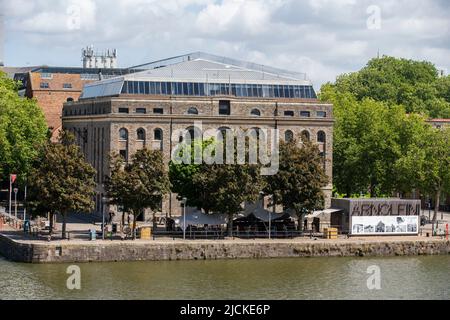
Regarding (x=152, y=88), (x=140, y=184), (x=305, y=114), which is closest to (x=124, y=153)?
(x=152, y=88)

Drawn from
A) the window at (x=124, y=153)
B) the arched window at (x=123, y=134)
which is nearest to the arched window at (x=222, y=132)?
the arched window at (x=123, y=134)

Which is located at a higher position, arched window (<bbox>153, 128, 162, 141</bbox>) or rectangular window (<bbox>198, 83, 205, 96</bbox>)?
rectangular window (<bbox>198, 83, 205, 96</bbox>)

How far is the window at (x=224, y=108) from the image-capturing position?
10375cm

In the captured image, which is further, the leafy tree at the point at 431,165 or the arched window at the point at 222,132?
the leafy tree at the point at 431,165

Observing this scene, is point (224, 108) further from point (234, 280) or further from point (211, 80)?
point (234, 280)

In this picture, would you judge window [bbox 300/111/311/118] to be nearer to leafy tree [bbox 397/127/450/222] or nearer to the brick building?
leafy tree [bbox 397/127/450/222]

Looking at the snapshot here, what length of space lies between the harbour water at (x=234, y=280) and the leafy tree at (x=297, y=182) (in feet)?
20.1

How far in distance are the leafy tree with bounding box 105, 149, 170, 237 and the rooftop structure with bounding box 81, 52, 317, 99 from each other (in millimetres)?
17826

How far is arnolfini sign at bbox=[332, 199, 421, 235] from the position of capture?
91812 mm

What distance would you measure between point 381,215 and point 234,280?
Answer: 20.9 metres

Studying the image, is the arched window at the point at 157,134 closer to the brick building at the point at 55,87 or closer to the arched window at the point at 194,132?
the arched window at the point at 194,132

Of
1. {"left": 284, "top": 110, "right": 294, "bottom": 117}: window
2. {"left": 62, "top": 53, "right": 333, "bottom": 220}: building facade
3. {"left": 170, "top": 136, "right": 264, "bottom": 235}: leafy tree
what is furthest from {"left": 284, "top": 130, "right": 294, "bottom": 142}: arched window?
{"left": 170, "top": 136, "right": 264, "bottom": 235}: leafy tree

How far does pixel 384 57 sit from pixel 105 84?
284ft
